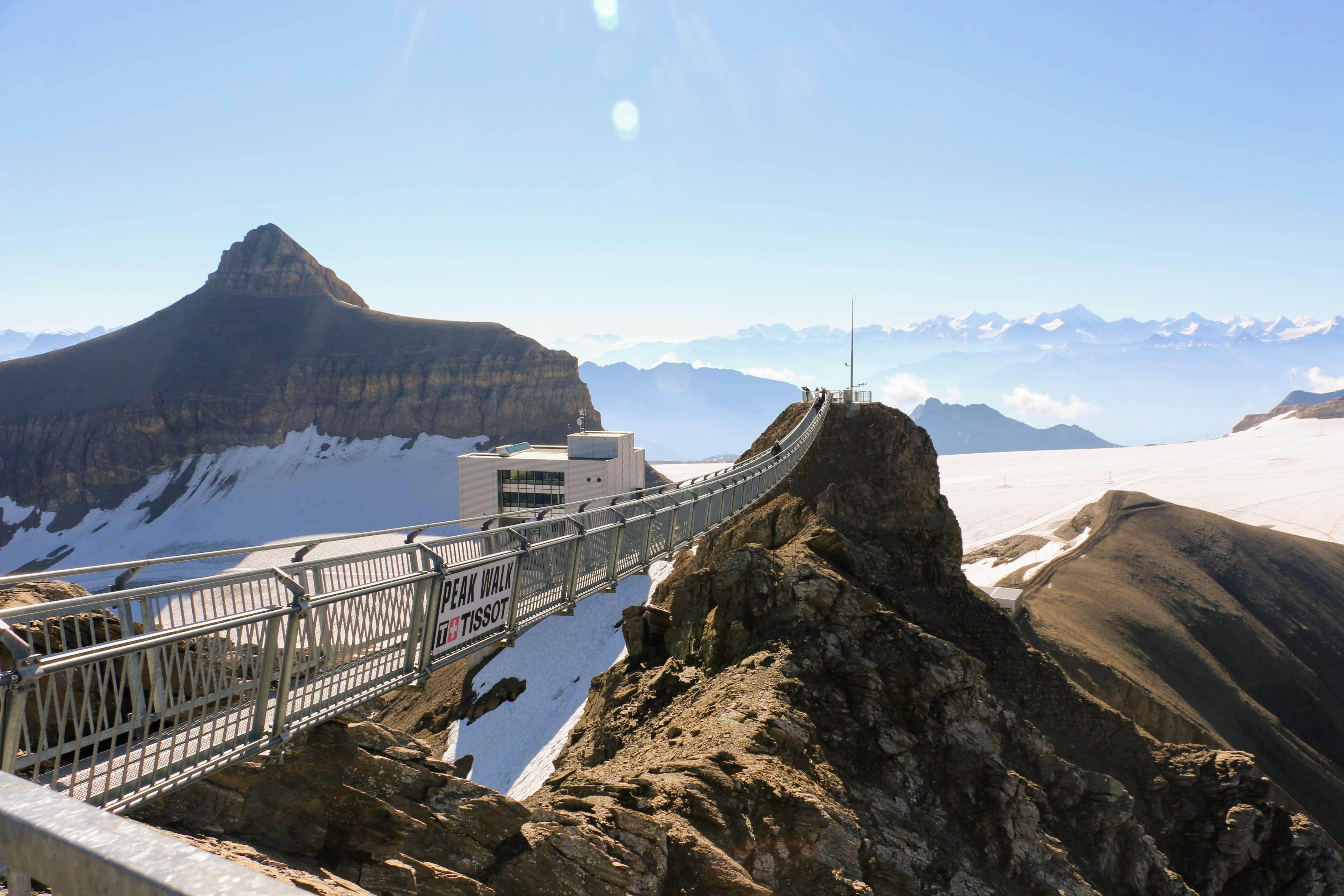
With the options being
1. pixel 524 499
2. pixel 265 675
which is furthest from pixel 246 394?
pixel 265 675

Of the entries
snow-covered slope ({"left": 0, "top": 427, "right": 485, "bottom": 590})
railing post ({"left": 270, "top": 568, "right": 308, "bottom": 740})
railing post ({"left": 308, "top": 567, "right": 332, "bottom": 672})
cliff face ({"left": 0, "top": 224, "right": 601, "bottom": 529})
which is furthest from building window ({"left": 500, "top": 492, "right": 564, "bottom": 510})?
cliff face ({"left": 0, "top": 224, "right": 601, "bottom": 529})

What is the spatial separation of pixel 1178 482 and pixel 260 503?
16348cm

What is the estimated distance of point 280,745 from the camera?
7340mm

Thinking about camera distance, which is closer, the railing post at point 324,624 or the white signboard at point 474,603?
the railing post at point 324,624

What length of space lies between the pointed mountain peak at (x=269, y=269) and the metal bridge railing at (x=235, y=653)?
527ft

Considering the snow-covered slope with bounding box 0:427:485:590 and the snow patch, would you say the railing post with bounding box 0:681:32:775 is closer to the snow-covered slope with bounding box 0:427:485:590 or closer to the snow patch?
the snow patch

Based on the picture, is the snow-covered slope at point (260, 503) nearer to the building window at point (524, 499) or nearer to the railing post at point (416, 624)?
the building window at point (524, 499)

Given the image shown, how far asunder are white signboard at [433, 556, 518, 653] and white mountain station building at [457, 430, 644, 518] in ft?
169

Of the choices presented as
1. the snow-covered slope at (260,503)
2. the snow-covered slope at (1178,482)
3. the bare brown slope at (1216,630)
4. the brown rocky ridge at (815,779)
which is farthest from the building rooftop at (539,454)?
the snow-covered slope at (1178,482)

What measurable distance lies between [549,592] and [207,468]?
133 meters

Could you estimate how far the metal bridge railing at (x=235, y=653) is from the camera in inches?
229

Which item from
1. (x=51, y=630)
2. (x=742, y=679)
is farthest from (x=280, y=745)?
(x=742, y=679)

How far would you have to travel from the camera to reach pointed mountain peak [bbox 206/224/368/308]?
15138 cm

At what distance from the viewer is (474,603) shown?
10.0 metres
